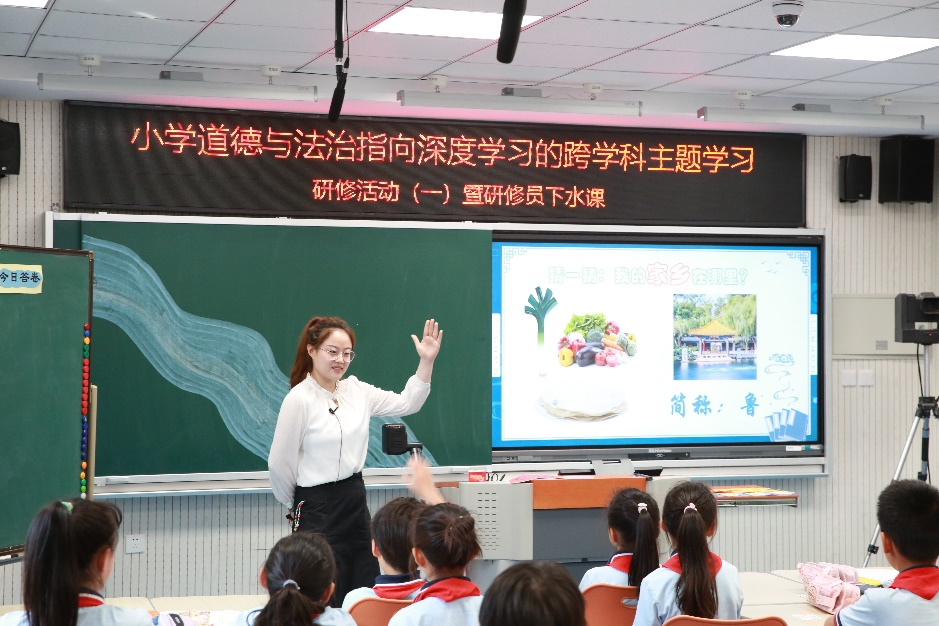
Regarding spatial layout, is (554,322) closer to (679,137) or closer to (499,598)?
(679,137)

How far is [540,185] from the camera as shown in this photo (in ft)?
19.1

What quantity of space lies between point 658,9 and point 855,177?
270 centimetres

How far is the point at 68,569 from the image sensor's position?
222cm

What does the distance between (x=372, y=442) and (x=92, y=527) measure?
3295 mm

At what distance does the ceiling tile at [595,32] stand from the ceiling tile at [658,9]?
0.08 meters

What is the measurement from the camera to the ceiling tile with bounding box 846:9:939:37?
13.5 ft

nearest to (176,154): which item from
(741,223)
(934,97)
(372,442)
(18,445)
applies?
(372,442)

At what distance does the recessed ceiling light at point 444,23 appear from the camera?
4.16 m

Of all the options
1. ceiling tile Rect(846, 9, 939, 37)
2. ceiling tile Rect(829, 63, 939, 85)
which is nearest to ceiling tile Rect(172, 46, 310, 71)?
ceiling tile Rect(846, 9, 939, 37)

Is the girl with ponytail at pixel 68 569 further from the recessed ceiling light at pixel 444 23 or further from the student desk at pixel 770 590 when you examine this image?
the recessed ceiling light at pixel 444 23

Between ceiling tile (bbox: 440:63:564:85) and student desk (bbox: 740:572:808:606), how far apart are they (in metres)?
2.44

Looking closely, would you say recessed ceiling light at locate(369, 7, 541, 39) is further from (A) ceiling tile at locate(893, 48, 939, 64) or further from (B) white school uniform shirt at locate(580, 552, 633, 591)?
(B) white school uniform shirt at locate(580, 552, 633, 591)

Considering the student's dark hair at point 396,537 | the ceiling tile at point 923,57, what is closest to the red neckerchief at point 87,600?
the student's dark hair at point 396,537

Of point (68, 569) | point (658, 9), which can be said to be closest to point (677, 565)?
point (68, 569)
